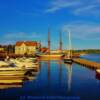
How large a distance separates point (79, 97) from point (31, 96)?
5.39m

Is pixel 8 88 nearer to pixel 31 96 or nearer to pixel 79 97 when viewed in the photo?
pixel 31 96

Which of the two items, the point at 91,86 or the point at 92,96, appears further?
the point at 91,86

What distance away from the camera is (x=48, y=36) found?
17588cm

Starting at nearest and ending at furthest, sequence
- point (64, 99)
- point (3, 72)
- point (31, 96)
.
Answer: point (64, 99) < point (31, 96) < point (3, 72)

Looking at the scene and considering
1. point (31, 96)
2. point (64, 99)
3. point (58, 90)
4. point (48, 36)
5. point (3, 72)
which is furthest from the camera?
point (48, 36)

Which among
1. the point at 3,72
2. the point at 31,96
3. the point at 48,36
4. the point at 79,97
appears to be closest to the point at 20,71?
the point at 3,72

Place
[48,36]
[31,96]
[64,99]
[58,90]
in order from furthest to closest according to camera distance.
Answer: [48,36]
[58,90]
[31,96]
[64,99]

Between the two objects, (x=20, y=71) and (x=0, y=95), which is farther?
(x=20, y=71)

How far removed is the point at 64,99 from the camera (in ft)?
103

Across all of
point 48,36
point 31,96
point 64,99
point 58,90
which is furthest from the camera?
point 48,36

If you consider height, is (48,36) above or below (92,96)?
above

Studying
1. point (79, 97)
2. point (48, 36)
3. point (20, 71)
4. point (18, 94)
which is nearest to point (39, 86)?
point (20, 71)

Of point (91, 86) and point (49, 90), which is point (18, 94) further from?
point (91, 86)

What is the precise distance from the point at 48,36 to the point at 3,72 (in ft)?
445
